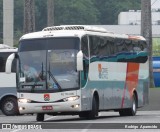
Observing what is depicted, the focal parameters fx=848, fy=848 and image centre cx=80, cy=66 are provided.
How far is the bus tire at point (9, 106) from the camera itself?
127ft

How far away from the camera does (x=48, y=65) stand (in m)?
30.5

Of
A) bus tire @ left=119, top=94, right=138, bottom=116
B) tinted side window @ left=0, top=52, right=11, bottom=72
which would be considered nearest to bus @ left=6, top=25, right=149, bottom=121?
bus tire @ left=119, top=94, right=138, bottom=116

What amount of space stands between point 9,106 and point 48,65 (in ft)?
28.9

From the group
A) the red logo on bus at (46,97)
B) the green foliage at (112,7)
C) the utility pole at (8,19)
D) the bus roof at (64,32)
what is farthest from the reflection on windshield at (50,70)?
the green foliage at (112,7)

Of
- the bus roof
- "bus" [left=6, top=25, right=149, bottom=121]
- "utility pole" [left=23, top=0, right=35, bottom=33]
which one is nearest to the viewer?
"bus" [left=6, top=25, right=149, bottom=121]

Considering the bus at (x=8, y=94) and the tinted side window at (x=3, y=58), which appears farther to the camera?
the tinted side window at (x=3, y=58)

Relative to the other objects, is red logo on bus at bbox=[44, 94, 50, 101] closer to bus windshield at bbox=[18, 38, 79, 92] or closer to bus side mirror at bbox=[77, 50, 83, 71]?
bus windshield at bbox=[18, 38, 79, 92]

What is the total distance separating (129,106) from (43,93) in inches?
258

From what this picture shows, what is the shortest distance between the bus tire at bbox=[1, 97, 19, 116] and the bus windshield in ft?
25.6

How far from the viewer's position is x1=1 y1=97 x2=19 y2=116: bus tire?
127 feet

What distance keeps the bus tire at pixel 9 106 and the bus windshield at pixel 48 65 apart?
7.80 metres

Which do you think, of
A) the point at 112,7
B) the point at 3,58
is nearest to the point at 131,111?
the point at 3,58

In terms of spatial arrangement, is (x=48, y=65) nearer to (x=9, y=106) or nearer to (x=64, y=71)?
(x=64, y=71)

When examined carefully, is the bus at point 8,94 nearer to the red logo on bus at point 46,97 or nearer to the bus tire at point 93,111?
the bus tire at point 93,111
